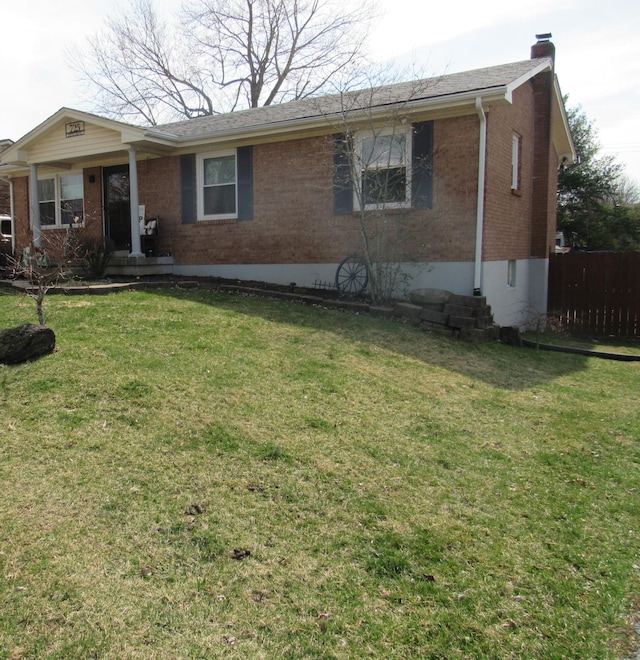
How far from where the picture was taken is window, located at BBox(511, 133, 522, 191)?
1237 cm

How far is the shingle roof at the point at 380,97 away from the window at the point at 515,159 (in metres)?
1.42

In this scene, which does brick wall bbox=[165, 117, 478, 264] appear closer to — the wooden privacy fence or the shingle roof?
the shingle roof

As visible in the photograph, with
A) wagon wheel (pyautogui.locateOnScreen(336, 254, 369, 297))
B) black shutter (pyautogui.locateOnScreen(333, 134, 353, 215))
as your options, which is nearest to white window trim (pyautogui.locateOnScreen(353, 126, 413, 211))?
black shutter (pyautogui.locateOnScreen(333, 134, 353, 215))

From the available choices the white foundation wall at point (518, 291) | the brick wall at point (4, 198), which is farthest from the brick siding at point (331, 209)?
the brick wall at point (4, 198)

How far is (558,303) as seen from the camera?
46.9ft

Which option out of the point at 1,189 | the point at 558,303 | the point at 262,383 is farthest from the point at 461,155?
the point at 1,189

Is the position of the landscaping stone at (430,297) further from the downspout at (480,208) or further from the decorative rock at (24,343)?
the decorative rock at (24,343)

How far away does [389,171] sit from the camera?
431 inches

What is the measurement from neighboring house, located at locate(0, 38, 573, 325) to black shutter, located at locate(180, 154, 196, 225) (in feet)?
0.11

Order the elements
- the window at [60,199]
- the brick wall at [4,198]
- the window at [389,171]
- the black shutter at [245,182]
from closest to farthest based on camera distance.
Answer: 1. the window at [389,171]
2. the black shutter at [245,182]
3. the window at [60,199]
4. the brick wall at [4,198]

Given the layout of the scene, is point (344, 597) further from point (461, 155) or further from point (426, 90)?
point (426, 90)

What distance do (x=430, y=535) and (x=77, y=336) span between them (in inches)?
184

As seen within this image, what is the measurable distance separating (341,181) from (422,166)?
164 centimetres

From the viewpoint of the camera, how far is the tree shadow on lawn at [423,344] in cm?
760
